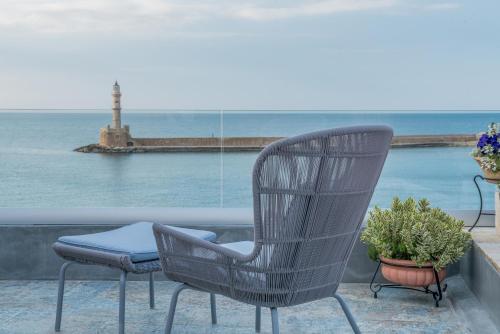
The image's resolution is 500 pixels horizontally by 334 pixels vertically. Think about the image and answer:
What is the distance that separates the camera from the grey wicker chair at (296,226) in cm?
239

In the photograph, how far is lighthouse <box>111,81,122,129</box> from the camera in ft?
14.5

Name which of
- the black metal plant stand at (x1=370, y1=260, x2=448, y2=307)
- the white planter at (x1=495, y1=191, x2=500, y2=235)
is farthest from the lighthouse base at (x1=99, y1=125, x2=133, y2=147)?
the white planter at (x1=495, y1=191, x2=500, y2=235)

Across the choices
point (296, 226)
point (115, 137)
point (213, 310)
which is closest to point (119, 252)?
point (213, 310)

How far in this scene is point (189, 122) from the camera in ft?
14.4

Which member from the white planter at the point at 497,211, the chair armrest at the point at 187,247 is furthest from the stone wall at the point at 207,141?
the chair armrest at the point at 187,247

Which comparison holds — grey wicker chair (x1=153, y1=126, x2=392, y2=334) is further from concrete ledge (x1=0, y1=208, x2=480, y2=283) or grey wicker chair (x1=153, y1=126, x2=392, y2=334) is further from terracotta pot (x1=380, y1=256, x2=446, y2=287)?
concrete ledge (x1=0, y1=208, x2=480, y2=283)

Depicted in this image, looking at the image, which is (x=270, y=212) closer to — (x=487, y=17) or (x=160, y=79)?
(x=160, y=79)

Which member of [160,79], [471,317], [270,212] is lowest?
[471,317]

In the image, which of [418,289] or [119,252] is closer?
[119,252]

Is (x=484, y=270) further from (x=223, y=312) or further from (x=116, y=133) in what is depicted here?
(x=116, y=133)

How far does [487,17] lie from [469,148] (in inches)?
31.2

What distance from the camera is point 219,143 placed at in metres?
4.45

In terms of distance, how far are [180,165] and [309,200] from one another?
6.63 feet

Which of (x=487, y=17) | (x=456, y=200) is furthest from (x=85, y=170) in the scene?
(x=487, y=17)
